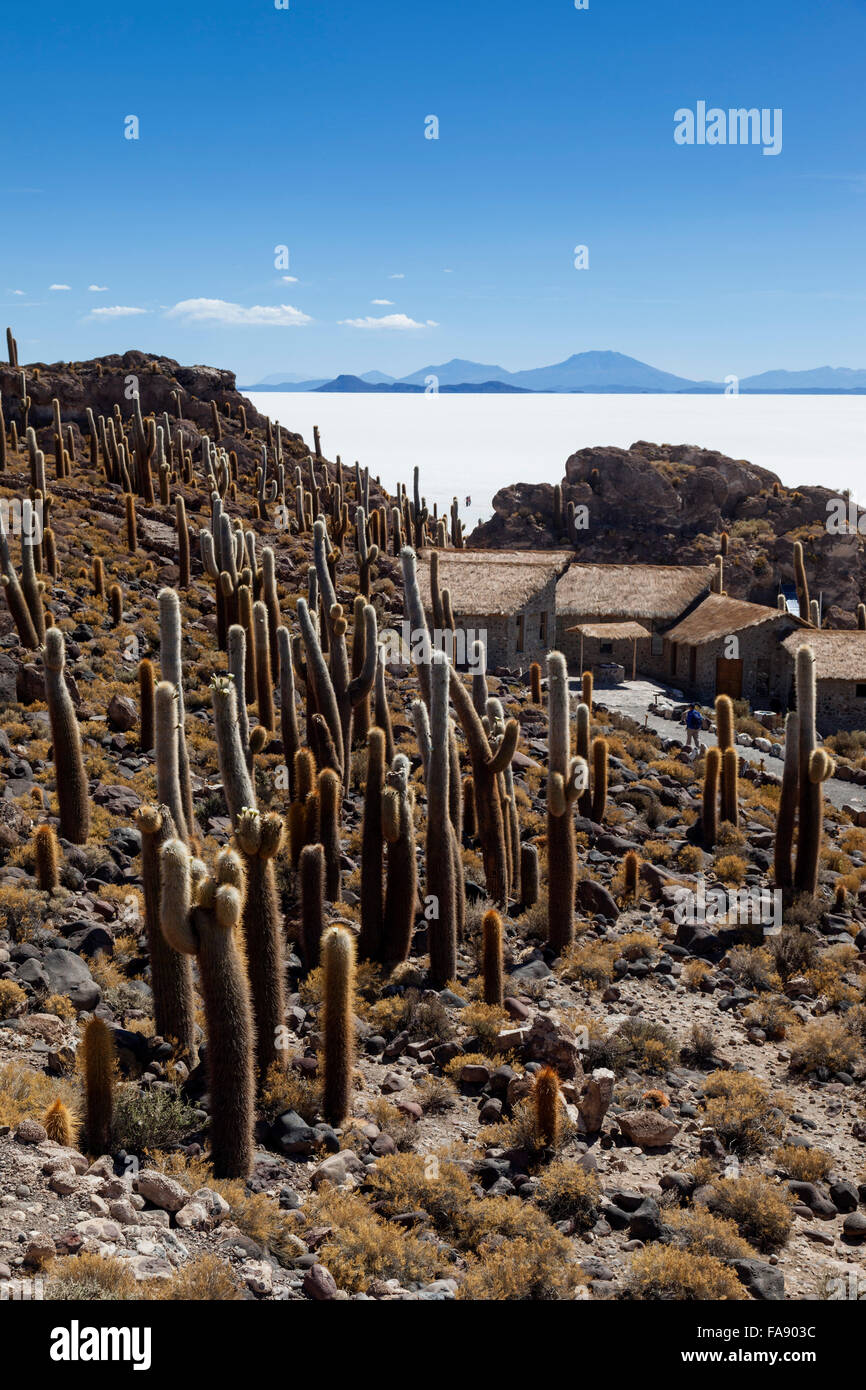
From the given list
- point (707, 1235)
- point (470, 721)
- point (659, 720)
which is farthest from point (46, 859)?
point (659, 720)

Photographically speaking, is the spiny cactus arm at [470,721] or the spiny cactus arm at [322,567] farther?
the spiny cactus arm at [322,567]

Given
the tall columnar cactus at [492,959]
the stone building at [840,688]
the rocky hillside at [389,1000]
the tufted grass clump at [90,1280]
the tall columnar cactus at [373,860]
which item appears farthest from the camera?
the stone building at [840,688]

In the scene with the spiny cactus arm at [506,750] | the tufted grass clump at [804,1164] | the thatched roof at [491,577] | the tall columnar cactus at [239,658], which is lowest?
the tufted grass clump at [804,1164]

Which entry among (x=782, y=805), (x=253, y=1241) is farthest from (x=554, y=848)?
(x=253, y=1241)

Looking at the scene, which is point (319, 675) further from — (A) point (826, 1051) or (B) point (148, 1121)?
(B) point (148, 1121)

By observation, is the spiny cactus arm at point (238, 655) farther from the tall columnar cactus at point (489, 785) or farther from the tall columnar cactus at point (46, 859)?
the tall columnar cactus at point (46, 859)

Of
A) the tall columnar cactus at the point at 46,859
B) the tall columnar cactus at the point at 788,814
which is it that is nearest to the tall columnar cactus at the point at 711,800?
the tall columnar cactus at the point at 788,814

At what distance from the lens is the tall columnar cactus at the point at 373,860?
13.3m

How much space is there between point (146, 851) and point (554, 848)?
20.1 ft

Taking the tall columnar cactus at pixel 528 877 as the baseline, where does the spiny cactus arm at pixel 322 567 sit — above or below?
above

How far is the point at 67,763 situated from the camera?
14.7 metres

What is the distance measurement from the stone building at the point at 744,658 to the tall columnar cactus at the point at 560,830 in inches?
903

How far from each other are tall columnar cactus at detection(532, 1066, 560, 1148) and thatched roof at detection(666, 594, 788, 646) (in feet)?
94.8

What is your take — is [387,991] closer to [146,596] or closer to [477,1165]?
[477,1165]
